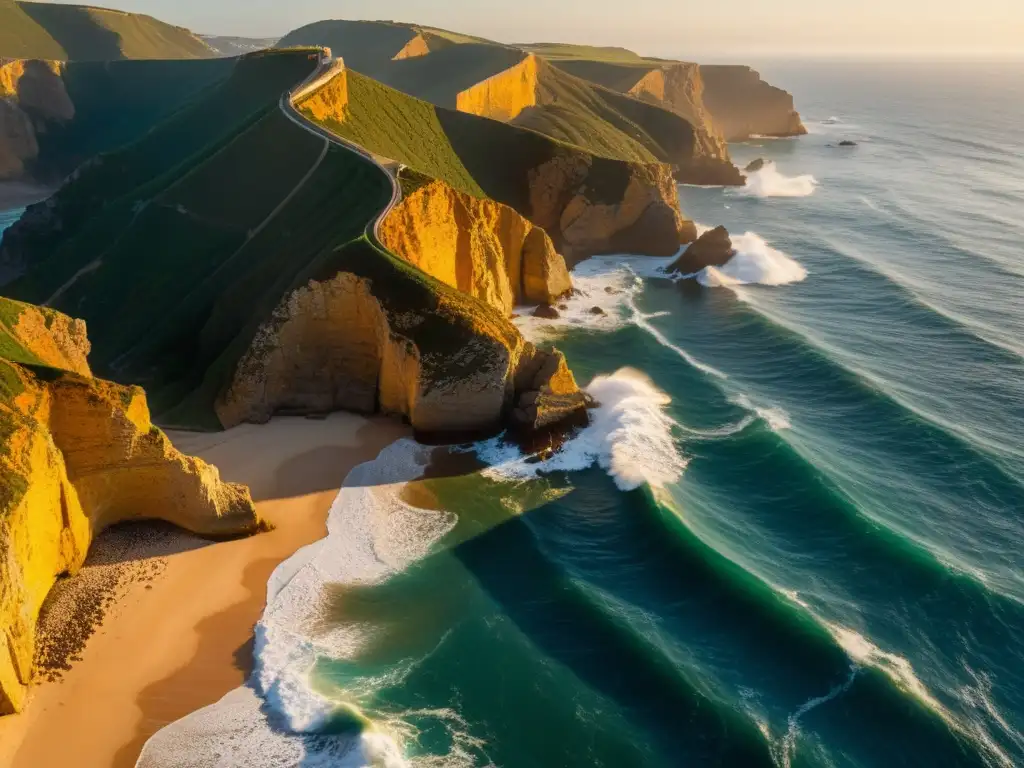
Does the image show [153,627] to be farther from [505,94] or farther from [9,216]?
[505,94]

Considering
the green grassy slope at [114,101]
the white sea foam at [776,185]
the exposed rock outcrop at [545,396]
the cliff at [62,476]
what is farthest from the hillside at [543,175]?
the green grassy slope at [114,101]

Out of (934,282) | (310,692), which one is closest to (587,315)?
(934,282)

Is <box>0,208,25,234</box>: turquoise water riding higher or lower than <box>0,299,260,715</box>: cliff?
lower

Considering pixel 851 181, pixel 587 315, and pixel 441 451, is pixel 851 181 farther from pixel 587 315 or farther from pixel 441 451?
pixel 441 451

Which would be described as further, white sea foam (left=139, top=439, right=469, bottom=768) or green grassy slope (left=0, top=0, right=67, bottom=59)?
green grassy slope (left=0, top=0, right=67, bottom=59)

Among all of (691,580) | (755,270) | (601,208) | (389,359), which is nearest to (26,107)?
(601,208)

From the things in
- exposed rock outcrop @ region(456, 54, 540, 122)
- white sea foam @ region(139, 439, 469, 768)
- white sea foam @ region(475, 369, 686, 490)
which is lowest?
white sea foam @ region(475, 369, 686, 490)

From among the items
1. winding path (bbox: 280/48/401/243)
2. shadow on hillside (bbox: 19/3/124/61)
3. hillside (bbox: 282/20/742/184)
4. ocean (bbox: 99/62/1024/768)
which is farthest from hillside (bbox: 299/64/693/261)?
shadow on hillside (bbox: 19/3/124/61)

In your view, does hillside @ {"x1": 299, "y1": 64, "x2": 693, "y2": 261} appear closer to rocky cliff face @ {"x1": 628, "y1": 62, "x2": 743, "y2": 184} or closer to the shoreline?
rocky cliff face @ {"x1": 628, "y1": 62, "x2": 743, "y2": 184}
